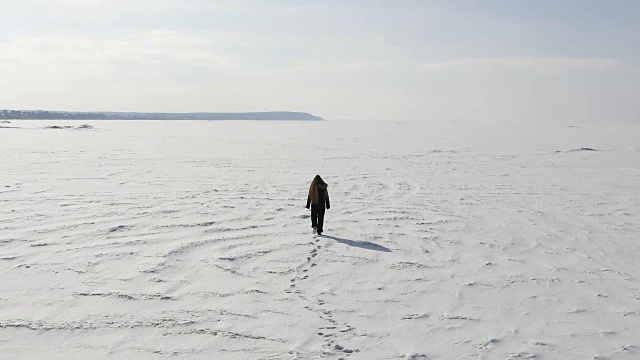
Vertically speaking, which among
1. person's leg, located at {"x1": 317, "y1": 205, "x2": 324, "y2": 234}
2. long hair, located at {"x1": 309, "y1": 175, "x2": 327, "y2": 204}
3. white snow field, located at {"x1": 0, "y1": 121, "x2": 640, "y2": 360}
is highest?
long hair, located at {"x1": 309, "y1": 175, "x2": 327, "y2": 204}

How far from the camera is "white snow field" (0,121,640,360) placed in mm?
4961

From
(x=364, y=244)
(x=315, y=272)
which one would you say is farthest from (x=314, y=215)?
(x=315, y=272)

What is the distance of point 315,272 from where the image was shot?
279 inches

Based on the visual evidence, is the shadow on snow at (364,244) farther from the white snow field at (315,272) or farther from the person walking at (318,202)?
the person walking at (318,202)

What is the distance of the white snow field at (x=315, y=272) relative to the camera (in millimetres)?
4961

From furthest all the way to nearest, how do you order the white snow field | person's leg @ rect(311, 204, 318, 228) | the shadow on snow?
1. person's leg @ rect(311, 204, 318, 228)
2. the shadow on snow
3. the white snow field

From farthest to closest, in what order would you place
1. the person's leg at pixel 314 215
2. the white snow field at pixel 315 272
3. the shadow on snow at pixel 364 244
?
the person's leg at pixel 314 215 → the shadow on snow at pixel 364 244 → the white snow field at pixel 315 272

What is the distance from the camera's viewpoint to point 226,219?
10.3 meters

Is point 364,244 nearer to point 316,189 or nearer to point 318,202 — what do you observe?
point 318,202

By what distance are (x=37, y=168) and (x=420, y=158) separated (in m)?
15.8

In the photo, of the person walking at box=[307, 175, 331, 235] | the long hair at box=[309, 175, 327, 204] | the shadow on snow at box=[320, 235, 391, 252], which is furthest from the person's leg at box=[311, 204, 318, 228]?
the shadow on snow at box=[320, 235, 391, 252]

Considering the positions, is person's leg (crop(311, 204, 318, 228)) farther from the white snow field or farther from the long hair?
the white snow field

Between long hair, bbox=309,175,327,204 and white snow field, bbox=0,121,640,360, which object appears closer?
white snow field, bbox=0,121,640,360

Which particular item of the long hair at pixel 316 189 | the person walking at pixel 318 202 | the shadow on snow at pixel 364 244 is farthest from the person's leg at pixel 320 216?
the shadow on snow at pixel 364 244
